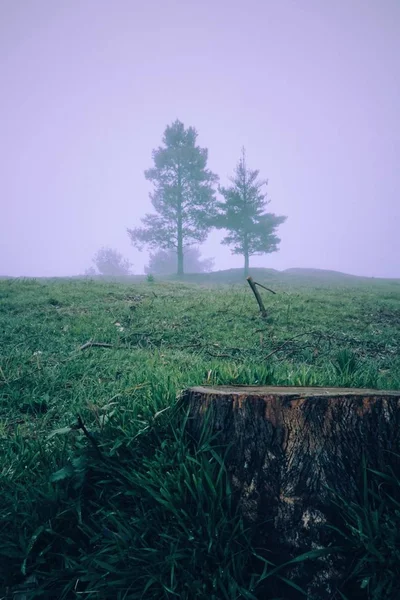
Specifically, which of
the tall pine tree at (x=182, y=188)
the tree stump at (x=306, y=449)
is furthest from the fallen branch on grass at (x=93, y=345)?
Result: the tall pine tree at (x=182, y=188)

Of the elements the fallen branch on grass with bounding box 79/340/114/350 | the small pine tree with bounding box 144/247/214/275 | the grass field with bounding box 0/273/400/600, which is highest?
the small pine tree with bounding box 144/247/214/275

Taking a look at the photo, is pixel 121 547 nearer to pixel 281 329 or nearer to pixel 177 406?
pixel 177 406

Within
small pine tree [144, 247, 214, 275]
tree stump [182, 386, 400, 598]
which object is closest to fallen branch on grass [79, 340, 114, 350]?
tree stump [182, 386, 400, 598]

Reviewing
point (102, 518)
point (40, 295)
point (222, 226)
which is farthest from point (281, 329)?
point (222, 226)

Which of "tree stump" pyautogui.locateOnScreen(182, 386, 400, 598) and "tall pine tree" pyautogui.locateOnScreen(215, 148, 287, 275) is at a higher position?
"tall pine tree" pyautogui.locateOnScreen(215, 148, 287, 275)

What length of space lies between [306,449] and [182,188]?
3076cm

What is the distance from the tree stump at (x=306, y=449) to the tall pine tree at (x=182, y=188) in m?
28.5

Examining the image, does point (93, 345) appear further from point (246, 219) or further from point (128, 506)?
point (246, 219)

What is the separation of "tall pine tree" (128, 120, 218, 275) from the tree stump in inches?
1121

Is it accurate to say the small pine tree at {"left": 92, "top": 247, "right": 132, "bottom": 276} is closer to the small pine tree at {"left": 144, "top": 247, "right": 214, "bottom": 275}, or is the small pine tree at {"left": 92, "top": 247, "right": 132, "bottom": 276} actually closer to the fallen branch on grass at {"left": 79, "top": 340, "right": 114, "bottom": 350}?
the small pine tree at {"left": 144, "top": 247, "right": 214, "bottom": 275}

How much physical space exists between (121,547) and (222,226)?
97.7 ft

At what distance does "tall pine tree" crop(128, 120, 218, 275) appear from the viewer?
30141 mm

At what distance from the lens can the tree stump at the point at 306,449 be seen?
4.91ft

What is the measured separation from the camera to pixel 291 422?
61.4 inches
